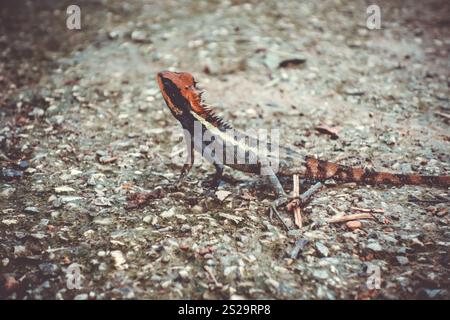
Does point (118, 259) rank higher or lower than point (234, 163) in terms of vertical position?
lower

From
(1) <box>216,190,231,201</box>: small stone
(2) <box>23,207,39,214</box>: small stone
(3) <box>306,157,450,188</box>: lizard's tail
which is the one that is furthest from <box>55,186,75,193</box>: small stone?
(3) <box>306,157,450,188</box>: lizard's tail

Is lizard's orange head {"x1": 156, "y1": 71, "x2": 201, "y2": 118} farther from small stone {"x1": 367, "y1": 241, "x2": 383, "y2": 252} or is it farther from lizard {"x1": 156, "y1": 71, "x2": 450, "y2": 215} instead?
small stone {"x1": 367, "y1": 241, "x2": 383, "y2": 252}

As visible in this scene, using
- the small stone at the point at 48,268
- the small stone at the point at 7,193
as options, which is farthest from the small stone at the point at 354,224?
the small stone at the point at 7,193

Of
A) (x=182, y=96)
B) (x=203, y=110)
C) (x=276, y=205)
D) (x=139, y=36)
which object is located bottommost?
(x=276, y=205)

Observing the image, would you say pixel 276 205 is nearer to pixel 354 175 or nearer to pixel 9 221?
pixel 354 175

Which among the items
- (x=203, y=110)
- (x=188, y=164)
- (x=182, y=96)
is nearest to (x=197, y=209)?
(x=188, y=164)
